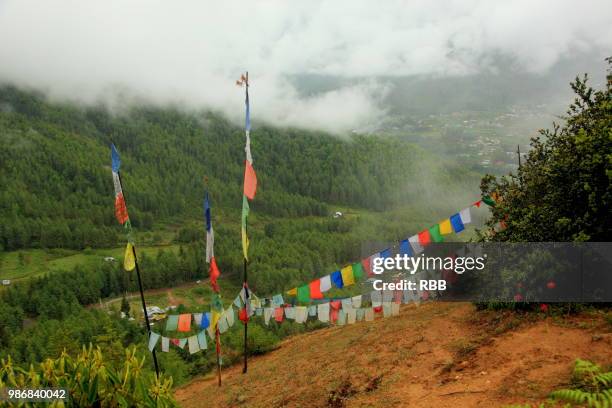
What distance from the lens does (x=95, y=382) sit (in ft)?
19.4

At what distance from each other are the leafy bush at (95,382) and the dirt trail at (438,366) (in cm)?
540

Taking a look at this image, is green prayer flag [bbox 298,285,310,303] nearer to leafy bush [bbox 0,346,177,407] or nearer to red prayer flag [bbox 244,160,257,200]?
red prayer flag [bbox 244,160,257,200]

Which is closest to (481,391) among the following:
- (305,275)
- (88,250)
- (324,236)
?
(305,275)

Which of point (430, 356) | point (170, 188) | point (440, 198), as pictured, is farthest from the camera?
point (170, 188)

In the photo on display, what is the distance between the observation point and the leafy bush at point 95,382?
5855mm

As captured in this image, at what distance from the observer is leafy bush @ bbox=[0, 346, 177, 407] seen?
586 centimetres

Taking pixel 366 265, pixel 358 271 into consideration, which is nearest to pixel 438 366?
pixel 366 265

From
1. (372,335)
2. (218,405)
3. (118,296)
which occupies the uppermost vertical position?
(372,335)

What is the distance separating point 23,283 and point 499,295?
332 feet

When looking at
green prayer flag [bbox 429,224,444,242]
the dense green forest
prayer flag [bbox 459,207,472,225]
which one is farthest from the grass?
prayer flag [bbox 459,207,472,225]

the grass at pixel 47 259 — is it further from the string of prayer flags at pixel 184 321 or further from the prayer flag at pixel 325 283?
the prayer flag at pixel 325 283

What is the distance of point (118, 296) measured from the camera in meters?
95.3

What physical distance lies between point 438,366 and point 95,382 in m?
7.90

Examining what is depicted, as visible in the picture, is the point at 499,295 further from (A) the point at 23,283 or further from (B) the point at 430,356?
(A) the point at 23,283
